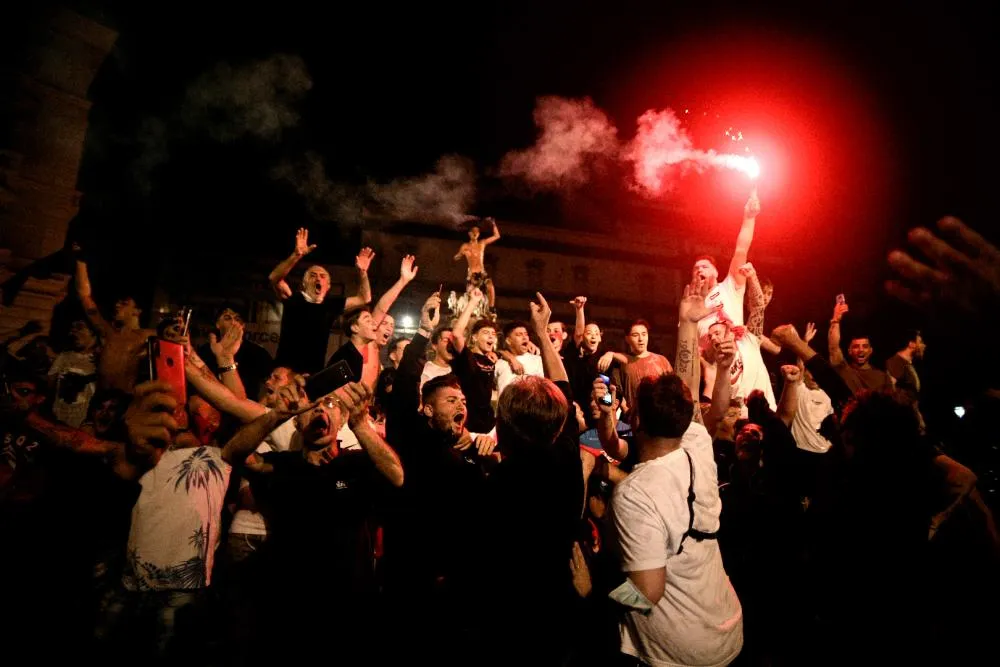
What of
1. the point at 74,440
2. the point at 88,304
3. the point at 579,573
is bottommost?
the point at 579,573

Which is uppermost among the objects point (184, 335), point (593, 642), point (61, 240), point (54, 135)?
point (54, 135)

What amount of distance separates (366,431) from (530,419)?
1076 mm

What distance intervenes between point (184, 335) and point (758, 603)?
5634 mm

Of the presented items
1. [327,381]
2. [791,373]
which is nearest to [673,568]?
[327,381]

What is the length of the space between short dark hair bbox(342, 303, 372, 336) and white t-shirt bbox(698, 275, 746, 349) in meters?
4.17

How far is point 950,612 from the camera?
10.2 feet

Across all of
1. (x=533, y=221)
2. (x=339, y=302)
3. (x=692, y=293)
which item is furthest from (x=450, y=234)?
(x=692, y=293)

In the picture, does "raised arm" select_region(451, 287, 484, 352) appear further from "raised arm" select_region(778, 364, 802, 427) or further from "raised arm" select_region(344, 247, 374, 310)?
"raised arm" select_region(778, 364, 802, 427)

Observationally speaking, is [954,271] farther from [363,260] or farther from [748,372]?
[363,260]

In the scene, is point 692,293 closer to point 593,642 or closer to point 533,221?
point 593,642

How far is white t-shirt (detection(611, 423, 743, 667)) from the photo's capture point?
2262 millimetres

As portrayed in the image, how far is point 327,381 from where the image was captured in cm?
272

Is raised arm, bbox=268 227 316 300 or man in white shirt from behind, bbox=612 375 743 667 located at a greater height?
raised arm, bbox=268 227 316 300

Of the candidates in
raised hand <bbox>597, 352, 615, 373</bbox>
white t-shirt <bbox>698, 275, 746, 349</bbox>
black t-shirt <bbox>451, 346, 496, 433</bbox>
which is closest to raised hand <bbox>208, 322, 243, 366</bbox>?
black t-shirt <bbox>451, 346, 496, 433</bbox>
